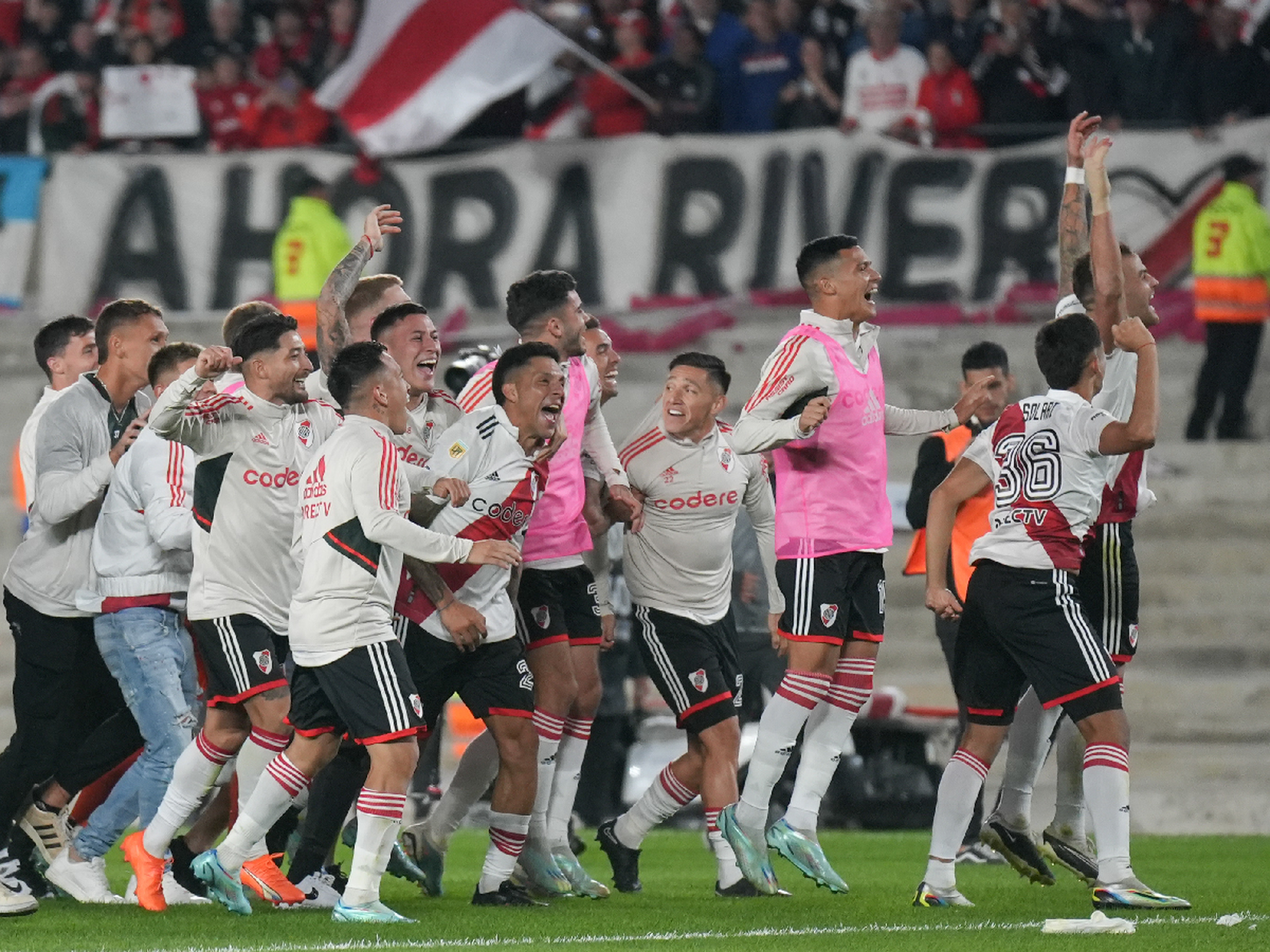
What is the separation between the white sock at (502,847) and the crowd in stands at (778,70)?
10.9 meters

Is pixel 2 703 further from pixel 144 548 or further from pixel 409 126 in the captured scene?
pixel 144 548

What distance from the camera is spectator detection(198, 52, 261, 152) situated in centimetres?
1938

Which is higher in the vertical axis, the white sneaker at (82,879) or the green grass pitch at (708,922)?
the green grass pitch at (708,922)

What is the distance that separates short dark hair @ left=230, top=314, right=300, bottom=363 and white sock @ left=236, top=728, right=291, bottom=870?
1406 millimetres

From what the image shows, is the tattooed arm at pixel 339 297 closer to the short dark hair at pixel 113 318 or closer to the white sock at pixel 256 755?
the short dark hair at pixel 113 318

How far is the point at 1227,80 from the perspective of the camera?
677 inches

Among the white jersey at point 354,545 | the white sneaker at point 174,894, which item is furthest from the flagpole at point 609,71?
the white jersey at point 354,545

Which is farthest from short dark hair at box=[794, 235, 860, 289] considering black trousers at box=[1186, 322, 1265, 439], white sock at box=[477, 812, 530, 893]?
black trousers at box=[1186, 322, 1265, 439]

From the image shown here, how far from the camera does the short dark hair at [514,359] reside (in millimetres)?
7871

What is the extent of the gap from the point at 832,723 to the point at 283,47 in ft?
44.1

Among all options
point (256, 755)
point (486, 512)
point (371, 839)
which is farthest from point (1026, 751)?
point (256, 755)

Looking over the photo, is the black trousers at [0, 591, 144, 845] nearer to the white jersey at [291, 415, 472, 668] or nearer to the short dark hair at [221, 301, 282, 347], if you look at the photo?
the short dark hair at [221, 301, 282, 347]

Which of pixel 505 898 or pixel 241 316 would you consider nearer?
pixel 505 898

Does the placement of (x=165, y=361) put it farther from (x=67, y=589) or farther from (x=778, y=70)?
(x=778, y=70)
